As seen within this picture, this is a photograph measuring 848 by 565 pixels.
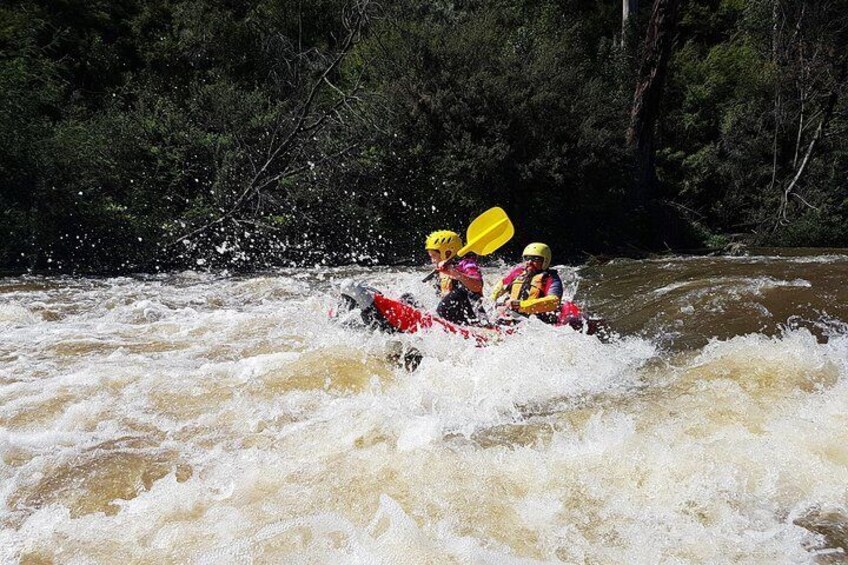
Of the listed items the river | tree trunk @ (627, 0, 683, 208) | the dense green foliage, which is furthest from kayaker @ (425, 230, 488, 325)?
tree trunk @ (627, 0, 683, 208)

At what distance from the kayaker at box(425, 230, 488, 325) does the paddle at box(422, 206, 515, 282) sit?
76 centimetres

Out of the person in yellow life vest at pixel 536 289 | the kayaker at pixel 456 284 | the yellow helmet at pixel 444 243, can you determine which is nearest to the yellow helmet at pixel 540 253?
the person in yellow life vest at pixel 536 289

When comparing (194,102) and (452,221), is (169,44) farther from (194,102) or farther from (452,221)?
(452,221)

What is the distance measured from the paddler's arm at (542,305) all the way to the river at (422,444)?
0.29 meters

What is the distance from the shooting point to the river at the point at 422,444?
2.53 metres

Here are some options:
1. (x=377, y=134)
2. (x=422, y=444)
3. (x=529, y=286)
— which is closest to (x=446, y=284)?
(x=529, y=286)

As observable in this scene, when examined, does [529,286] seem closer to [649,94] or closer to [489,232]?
[489,232]

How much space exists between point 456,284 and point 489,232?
40.8 inches

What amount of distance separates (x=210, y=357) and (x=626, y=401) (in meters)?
3.18

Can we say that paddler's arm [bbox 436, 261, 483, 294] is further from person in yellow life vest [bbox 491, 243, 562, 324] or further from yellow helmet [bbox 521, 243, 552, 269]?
yellow helmet [bbox 521, 243, 552, 269]

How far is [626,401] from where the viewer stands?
13.6ft

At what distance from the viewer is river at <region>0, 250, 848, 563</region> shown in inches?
99.7

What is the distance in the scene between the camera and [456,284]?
5.54 metres

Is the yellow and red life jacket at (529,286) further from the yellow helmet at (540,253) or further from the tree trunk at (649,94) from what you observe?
the tree trunk at (649,94)
